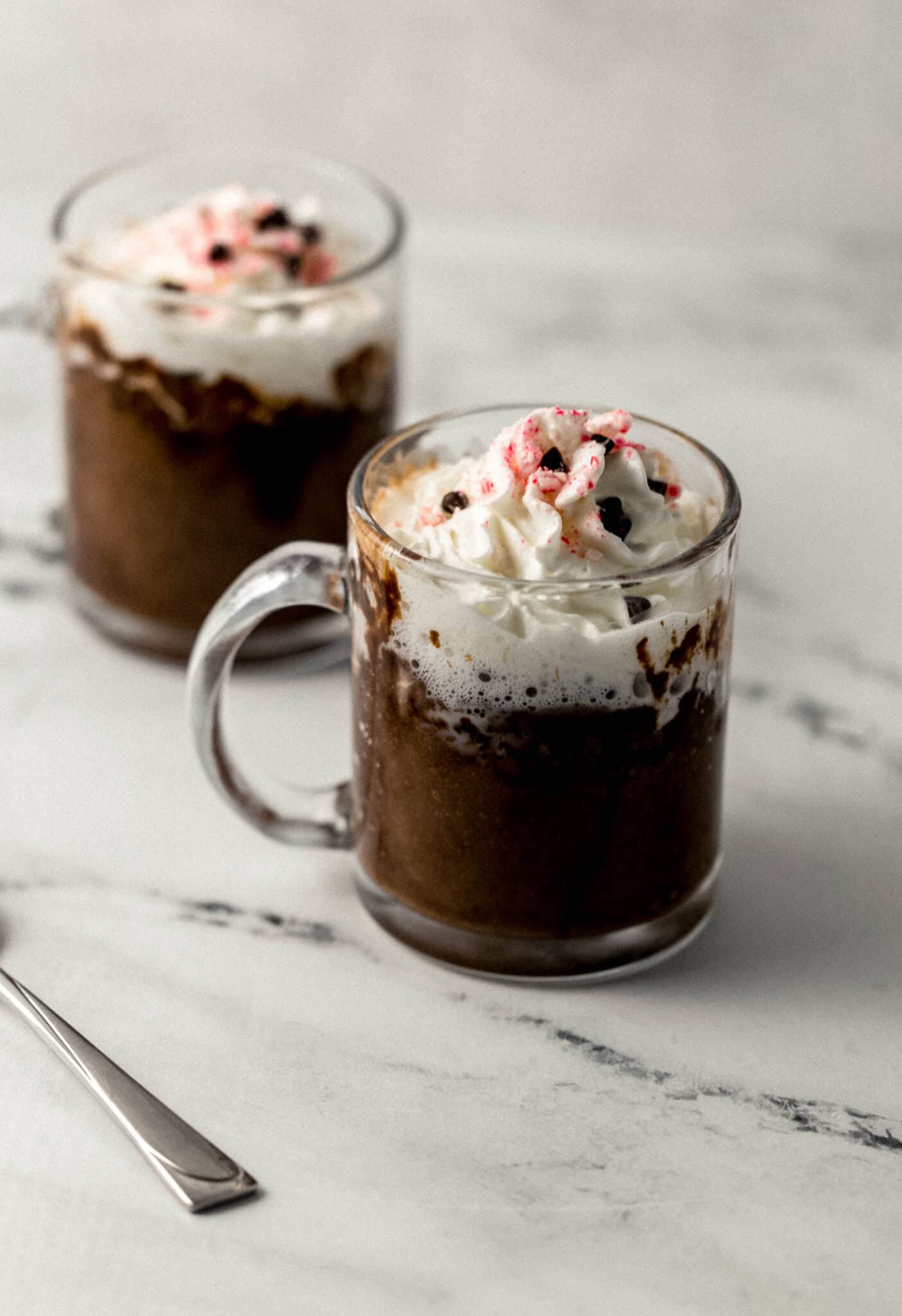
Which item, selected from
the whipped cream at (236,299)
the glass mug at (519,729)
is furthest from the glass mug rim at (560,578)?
the whipped cream at (236,299)

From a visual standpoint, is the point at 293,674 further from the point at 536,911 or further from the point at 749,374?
the point at 749,374

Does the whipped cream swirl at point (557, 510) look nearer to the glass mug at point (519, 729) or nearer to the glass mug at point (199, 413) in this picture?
the glass mug at point (519, 729)

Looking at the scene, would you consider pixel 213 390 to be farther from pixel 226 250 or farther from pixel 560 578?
pixel 560 578

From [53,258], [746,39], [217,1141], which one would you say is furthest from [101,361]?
[746,39]

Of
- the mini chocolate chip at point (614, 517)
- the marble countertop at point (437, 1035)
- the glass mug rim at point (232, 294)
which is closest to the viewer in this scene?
the marble countertop at point (437, 1035)

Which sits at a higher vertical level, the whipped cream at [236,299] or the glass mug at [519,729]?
the whipped cream at [236,299]

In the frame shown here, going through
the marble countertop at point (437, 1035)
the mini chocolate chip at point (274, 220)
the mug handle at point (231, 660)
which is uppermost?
the mini chocolate chip at point (274, 220)

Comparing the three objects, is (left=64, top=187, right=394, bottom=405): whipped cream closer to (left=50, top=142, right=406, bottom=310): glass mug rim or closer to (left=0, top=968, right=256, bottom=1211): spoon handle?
(left=50, top=142, right=406, bottom=310): glass mug rim
